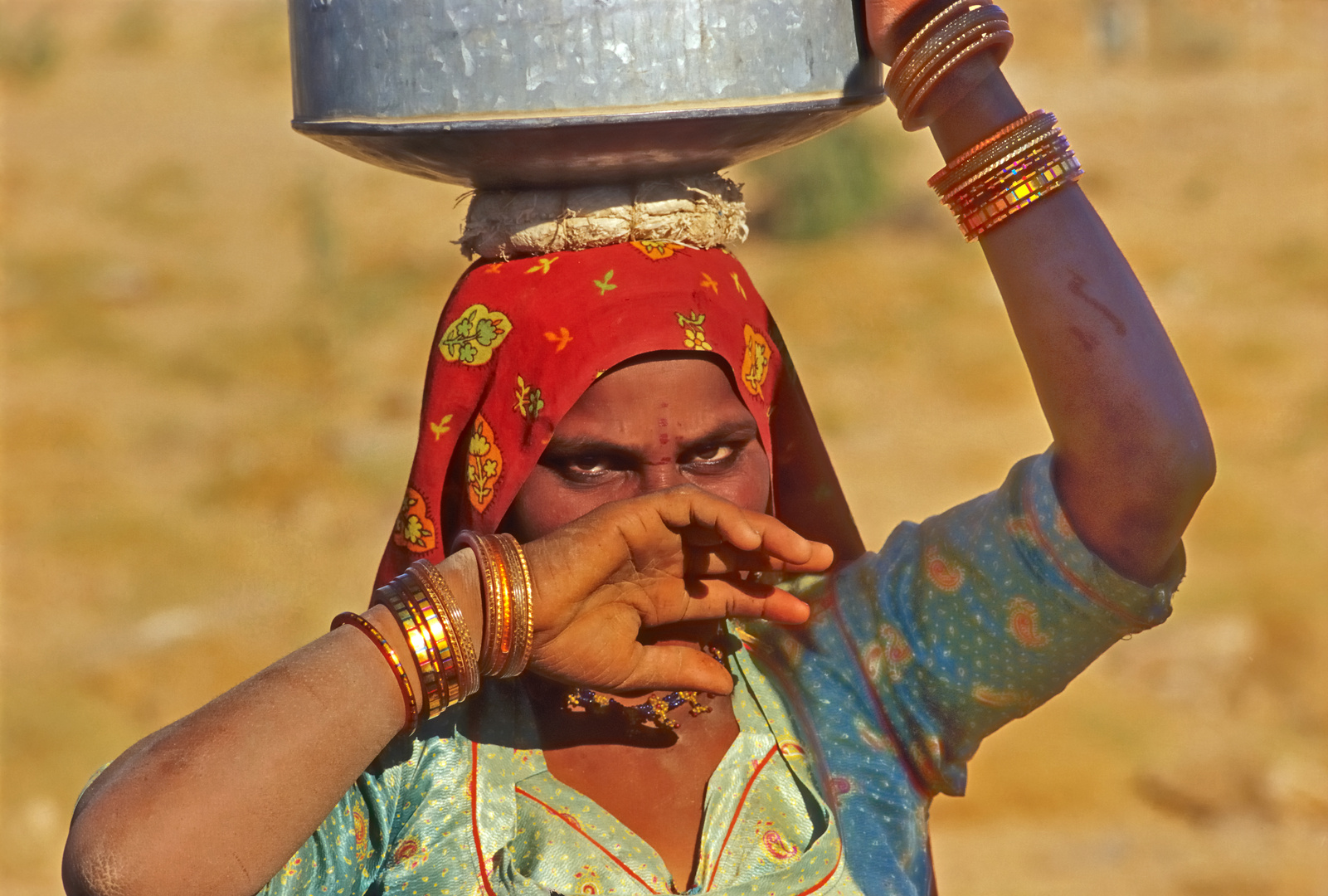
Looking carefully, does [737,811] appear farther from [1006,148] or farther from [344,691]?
[1006,148]

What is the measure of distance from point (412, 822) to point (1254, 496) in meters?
9.21

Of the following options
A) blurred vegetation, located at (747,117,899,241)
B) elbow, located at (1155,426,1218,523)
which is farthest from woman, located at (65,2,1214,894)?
blurred vegetation, located at (747,117,899,241)

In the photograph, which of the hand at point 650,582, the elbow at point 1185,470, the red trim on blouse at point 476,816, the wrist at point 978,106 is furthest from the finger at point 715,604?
the wrist at point 978,106

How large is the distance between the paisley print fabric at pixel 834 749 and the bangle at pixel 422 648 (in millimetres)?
321

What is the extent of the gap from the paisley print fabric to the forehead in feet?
1.28

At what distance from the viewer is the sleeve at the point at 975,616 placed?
1.88 metres

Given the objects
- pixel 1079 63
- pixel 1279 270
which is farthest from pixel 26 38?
pixel 1279 270

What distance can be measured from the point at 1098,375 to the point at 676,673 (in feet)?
2.14

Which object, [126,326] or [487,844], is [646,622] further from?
[126,326]

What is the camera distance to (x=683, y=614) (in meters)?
1.92

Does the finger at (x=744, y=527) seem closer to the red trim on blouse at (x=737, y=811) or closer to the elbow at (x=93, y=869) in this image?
the red trim on blouse at (x=737, y=811)

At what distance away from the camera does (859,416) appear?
11.4 m

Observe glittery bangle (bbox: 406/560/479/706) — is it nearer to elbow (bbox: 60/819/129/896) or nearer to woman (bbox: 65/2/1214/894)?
woman (bbox: 65/2/1214/894)

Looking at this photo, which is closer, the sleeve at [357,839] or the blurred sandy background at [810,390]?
the sleeve at [357,839]
